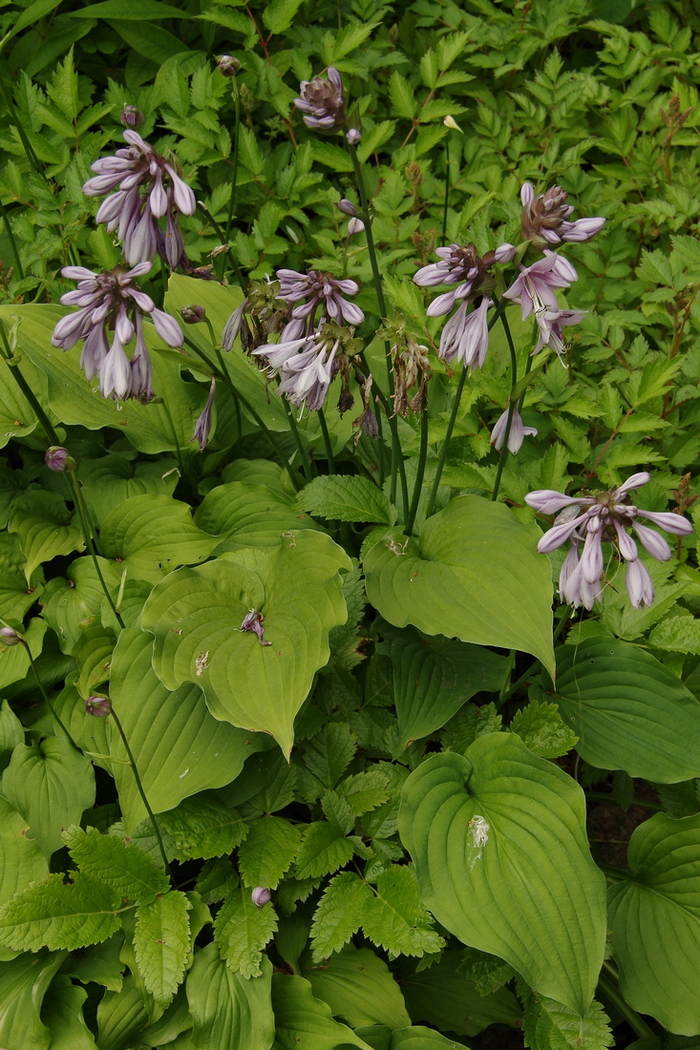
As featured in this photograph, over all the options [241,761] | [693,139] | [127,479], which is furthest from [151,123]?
[241,761]

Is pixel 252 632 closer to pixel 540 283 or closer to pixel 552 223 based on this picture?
pixel 540 283

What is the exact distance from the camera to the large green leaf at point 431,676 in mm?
2119

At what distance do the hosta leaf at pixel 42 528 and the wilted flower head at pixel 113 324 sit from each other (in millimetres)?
818

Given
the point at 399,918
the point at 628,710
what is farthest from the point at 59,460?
the point at 628,710

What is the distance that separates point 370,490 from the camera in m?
2.29

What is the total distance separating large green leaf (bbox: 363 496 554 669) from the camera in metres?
1.99

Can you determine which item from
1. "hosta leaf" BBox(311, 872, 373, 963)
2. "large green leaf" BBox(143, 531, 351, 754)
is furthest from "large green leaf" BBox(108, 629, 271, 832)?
"hosta leaf" BBox(311, 872, 373, 963)

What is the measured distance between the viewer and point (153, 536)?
2484 mm

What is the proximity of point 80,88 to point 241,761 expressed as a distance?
3221 mm

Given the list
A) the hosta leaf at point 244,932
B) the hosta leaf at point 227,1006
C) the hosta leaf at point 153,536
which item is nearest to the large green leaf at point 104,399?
the hosta leaf at point 153,536

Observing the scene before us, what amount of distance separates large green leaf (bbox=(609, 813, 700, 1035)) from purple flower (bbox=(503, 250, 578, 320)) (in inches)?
50.9

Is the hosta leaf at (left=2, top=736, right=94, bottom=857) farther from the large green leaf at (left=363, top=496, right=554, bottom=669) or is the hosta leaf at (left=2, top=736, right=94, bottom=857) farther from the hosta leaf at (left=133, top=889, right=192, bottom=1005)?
the large green leaf at (left=363, top=496, right=554, bottom=669)

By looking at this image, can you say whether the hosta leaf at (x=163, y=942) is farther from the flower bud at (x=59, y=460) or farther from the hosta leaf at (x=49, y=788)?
the flower bud at (x=59, y=460)

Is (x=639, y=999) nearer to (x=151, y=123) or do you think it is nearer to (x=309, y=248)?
(x=309, y=248)
